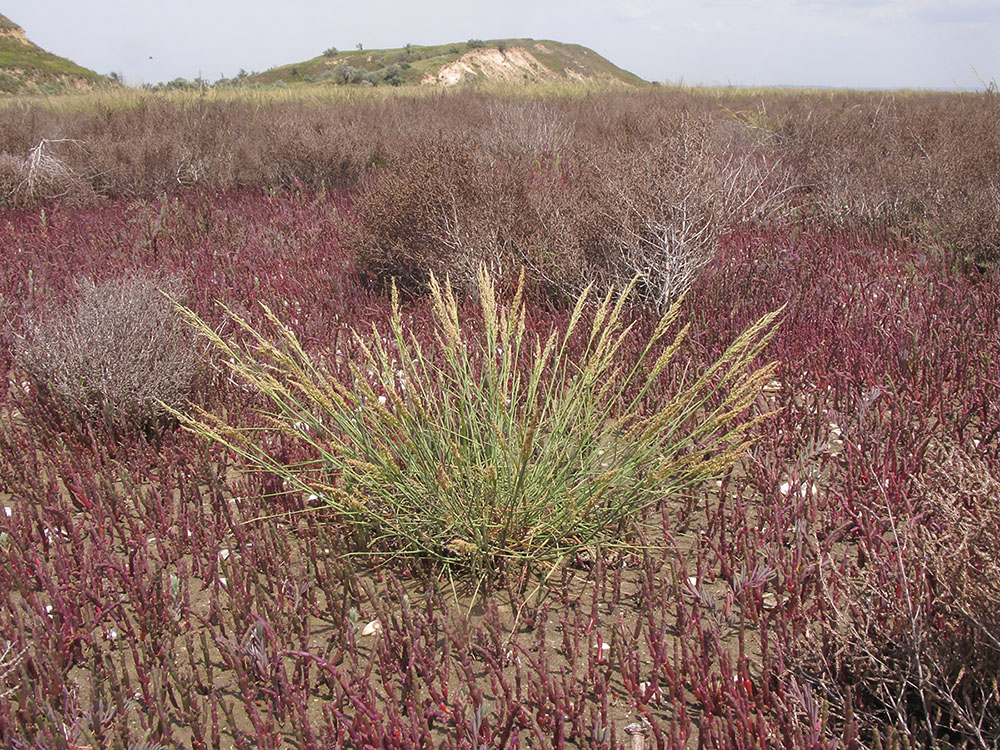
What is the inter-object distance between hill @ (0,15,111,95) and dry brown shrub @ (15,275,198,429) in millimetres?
45886

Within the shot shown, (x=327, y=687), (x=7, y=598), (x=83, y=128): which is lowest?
(x=327, y=687)

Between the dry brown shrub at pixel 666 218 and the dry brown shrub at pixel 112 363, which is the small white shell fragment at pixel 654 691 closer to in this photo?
the dry brown shrub at pixel 112 363

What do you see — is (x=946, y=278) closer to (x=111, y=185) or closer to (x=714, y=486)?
(x=714, y=486)

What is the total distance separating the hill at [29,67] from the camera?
43.5m

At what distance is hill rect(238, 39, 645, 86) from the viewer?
169 feet

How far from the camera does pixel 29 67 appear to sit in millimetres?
48062

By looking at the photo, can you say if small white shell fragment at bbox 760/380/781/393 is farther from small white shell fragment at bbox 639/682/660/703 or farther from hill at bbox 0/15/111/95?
hill at bbox 0/15/111/95

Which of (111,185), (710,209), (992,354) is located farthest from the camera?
(111,185)

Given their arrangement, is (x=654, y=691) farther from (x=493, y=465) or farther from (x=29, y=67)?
(x=29, y=67)

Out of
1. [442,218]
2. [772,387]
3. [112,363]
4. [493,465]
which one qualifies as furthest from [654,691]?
[442,218]

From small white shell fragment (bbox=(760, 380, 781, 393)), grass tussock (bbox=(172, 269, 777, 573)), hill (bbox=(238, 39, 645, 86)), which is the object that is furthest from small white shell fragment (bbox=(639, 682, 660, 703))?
hill (bbox=(238, 39, 645, 86))

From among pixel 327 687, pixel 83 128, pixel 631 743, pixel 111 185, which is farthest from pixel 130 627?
pixel 83 128

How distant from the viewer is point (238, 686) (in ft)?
6.78

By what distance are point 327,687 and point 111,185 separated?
9.04 metres
